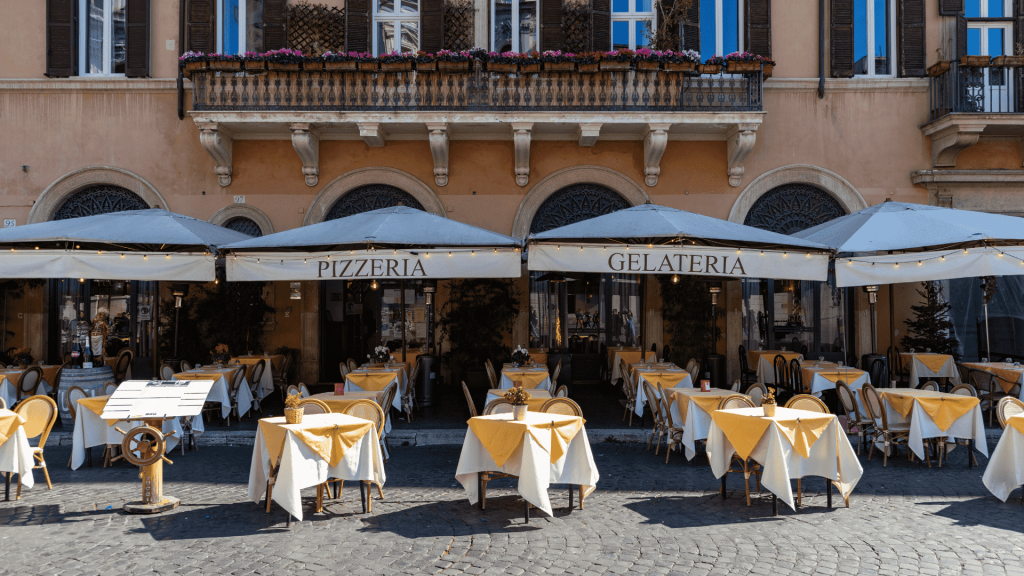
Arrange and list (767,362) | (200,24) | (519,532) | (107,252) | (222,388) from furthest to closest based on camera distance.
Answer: (200,24)
(767,362)
(222,388)
(107,252)
(519,532)

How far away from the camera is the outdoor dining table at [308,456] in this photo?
5027 mm

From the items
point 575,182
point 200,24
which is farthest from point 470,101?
point 200,24

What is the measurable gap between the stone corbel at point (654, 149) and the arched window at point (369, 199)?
13.7 feet

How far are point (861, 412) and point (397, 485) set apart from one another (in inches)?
208

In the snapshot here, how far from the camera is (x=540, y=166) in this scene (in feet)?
40.5

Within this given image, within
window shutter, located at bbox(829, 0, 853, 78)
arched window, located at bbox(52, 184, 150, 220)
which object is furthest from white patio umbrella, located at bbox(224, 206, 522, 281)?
window shutter, located at bbox(829, 0, 853, 78)

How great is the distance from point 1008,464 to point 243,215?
11578 millimetres

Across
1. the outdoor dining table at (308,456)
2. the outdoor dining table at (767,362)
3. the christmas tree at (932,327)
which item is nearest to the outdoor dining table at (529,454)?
the outdoor dining table at (308,456)

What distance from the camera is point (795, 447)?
5426 mm

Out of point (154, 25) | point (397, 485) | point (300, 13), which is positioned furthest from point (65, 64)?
point (397, 485)

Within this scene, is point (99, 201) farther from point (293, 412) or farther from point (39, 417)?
point (293, 412)

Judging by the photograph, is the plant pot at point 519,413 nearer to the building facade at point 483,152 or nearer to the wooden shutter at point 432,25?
the building facade at point 483,152

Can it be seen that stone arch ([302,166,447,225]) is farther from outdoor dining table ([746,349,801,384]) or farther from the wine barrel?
outdoor dining table ([746,349,801,384])

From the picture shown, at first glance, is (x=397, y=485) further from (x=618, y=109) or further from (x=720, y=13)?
(x=720, y=13)
